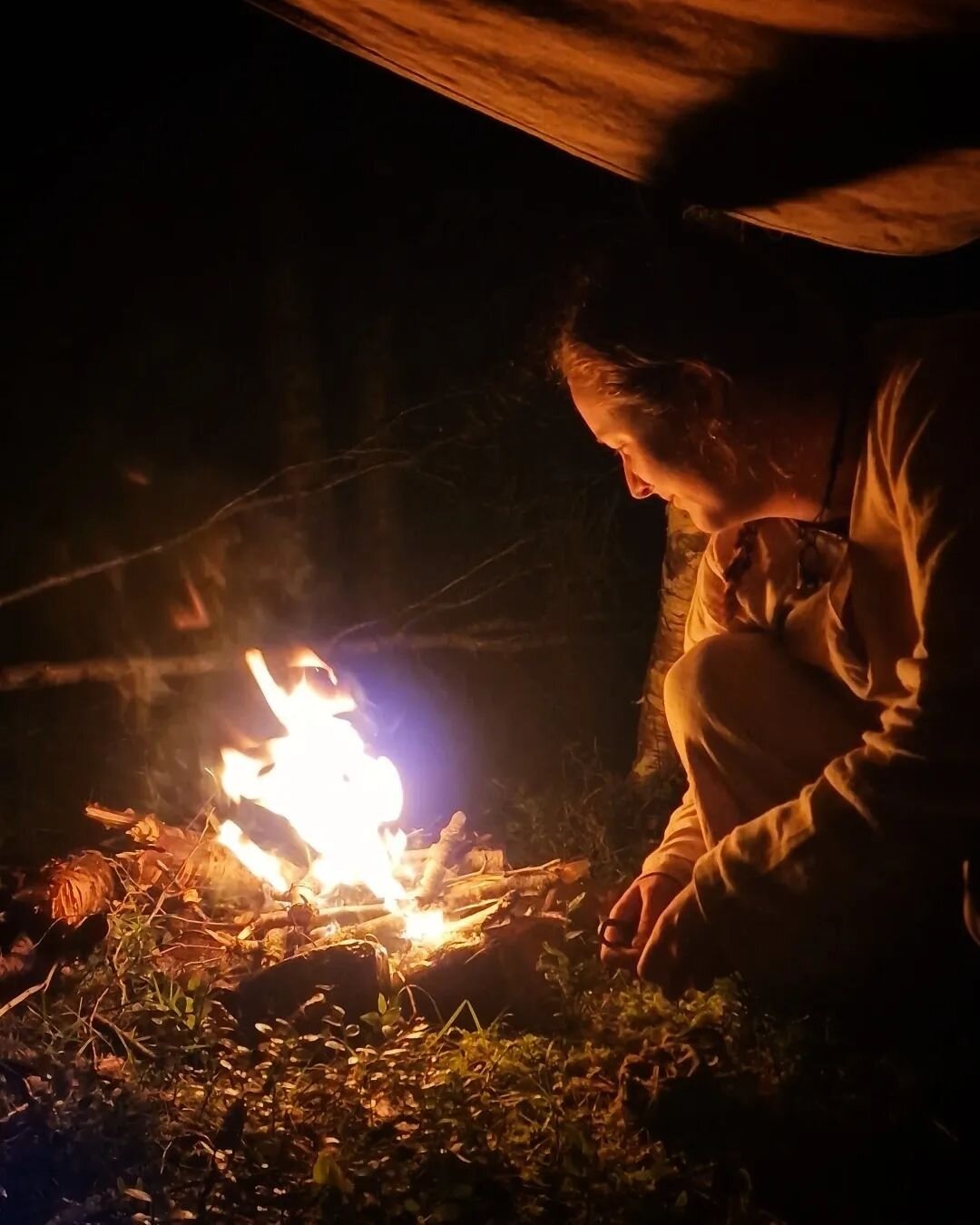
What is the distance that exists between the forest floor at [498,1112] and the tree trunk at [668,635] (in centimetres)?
104

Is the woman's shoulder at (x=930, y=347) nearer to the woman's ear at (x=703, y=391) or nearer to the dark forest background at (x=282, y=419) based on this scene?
the woman's ear at (x=703, y=391)

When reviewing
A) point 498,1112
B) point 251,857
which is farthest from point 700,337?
point 251,857

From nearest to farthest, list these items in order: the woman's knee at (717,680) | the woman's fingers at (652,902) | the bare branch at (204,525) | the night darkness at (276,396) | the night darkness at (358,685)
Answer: the night darkness at (358,685) → the woman's knee at (717,680) → the woman's fingers at (652,902) → the night darkness at (276,396) → the bare branch at (204,525)

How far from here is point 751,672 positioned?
8.82ft

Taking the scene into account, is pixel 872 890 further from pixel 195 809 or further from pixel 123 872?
pixel 195 809

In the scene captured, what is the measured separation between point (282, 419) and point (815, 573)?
2207 millimetres

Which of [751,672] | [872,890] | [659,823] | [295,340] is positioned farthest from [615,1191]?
[295,340]

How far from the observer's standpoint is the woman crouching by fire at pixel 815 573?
2.14 meters

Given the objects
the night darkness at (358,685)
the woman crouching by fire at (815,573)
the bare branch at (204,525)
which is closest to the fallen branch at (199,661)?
the night darkness at (358,685)

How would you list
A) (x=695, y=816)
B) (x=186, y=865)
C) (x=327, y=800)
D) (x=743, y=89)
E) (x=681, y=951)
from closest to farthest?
(x=743, y=89), (x=681, y=951), (x=695, y=816), (x=327, y=800), (x=186, y=865)

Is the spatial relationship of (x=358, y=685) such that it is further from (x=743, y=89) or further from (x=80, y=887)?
(x=743, y=89)

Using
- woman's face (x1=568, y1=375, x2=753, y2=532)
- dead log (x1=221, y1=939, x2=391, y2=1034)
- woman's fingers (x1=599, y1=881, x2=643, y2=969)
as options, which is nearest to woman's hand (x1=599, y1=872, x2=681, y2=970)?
woman's fingers (x1=599, y1=881, x2=643, y2=969)

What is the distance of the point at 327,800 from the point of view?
11.1ft

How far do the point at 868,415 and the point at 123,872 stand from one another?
8.46 ft
